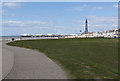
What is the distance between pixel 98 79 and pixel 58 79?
1647 millimetres

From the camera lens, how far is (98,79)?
7191 millimetres

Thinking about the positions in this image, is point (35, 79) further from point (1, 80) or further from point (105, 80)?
point (105, 80)

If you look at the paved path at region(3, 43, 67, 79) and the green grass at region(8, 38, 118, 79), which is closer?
the paved path at region(3, 43, 67, 79)

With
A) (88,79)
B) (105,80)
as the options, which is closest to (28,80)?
(88,79)

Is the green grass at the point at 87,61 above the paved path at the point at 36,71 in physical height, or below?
below

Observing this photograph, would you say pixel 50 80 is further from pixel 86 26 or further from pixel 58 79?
pixel 86 26

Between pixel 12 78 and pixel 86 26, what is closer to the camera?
pixel 12 78

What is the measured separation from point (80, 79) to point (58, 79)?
35.7 inches

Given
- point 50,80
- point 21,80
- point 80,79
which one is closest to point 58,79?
point 50,80

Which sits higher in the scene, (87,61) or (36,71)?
(36,71)

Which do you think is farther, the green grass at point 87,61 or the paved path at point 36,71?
the green grass at point 87,61

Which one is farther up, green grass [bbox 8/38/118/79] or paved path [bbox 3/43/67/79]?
paved path [bbox 3/43/67/79]

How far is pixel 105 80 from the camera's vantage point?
7.05 meters

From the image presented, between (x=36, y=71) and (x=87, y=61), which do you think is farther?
(x=87, y=61)
